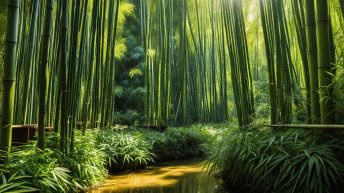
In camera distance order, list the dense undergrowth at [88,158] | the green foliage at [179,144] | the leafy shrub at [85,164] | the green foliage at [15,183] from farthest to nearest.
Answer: the green foliage at [179,144], the leafy shrub at [85,164], the dense undergrowth at [88,158], the green foliage at [15,183]

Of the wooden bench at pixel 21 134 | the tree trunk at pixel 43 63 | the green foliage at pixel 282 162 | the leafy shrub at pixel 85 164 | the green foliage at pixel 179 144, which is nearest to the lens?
the green foliage at pixel 282 162

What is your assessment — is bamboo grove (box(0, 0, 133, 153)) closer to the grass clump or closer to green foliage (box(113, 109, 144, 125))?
the grass clump

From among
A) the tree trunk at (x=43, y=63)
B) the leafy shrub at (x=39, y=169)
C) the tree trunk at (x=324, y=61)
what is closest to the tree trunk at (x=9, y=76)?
the leafy shrub at (x=39, y=169)

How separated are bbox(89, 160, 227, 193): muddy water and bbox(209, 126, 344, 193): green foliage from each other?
30cm

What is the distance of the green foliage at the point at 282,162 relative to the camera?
6.72 ft

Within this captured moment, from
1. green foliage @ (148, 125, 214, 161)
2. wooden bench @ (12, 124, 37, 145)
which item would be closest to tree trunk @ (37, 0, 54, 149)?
wooden bench @ (12, 124, 37, 145)

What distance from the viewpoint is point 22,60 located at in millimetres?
3748

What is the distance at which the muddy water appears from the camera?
3.17 m

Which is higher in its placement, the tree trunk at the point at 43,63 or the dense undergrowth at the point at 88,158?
the tree trunk at the point at 43,63

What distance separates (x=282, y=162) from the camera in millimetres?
2381

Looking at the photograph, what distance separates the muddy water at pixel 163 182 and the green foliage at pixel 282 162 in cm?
30

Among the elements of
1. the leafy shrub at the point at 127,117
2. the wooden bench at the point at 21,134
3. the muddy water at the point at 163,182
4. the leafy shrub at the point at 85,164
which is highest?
the leafy shrub at the point at 127,117

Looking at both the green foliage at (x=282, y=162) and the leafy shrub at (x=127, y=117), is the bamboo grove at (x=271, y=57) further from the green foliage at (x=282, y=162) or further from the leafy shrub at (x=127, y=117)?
the leafy shrub at (x=127, y=117)

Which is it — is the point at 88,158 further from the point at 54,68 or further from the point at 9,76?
the point at 9,76
